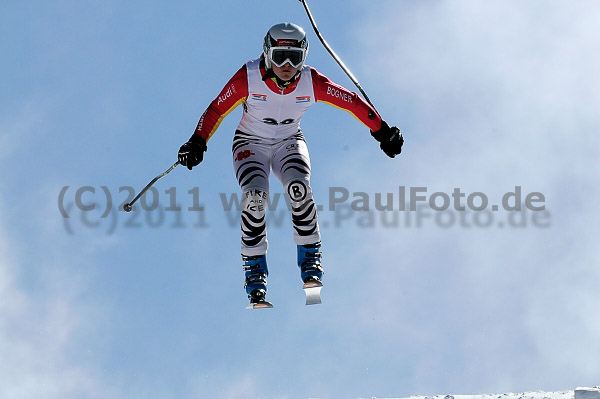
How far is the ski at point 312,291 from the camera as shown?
428 inches

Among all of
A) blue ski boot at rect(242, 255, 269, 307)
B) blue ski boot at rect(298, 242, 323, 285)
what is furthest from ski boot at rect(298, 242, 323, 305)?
blue ski boot at rect(242, 255, 269, 307)

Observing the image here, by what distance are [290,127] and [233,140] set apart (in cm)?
→ 72

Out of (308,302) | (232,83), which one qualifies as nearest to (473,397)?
(308,302)

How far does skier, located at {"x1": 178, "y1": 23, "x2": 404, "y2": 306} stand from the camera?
1093 cm

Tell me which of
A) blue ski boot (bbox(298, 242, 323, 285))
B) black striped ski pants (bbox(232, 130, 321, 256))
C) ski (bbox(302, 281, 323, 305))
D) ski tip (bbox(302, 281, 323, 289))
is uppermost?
black striped ski pants (bbox(232, 130, 321, 256))

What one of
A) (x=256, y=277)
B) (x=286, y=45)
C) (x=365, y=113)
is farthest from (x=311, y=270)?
(x=286, y=45)

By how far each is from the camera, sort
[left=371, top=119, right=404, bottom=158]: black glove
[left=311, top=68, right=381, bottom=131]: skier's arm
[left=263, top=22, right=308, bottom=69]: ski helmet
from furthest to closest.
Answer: [left=371, top=119, right=404, bottom=158]: black glove
[left=311, top=68, right=381, bottom=131]: skier's arm
[left=263, top=22, right=308, bottom=69]: ski helmet

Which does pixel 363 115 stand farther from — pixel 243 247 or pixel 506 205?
pixel 506 205

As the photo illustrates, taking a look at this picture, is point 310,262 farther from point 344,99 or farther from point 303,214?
point 344,99

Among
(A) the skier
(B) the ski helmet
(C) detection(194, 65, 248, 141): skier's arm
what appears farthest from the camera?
(C) detection(194, 65, 248, 141): skier's arm

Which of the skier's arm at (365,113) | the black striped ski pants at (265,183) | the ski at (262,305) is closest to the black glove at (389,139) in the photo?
the skier's arm at (365,113)

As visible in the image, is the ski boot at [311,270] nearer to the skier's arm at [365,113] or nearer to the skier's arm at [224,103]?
the skier's arm at [365,113]

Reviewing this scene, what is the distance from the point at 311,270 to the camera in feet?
36.0

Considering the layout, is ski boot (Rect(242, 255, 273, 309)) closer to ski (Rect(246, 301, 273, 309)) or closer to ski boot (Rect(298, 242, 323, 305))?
ski (Rect(246, 301, 273, 309))
